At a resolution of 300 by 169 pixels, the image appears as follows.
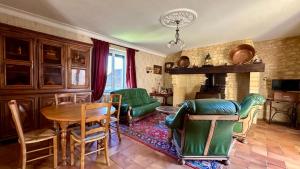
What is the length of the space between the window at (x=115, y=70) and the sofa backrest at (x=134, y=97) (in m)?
0.75

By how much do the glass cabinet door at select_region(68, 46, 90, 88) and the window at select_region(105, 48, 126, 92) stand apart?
3.81 ft

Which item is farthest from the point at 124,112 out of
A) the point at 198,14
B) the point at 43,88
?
the point at 198,14

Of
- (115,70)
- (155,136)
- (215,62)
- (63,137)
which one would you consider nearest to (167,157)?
(155,136)

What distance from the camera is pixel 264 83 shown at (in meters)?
4.61

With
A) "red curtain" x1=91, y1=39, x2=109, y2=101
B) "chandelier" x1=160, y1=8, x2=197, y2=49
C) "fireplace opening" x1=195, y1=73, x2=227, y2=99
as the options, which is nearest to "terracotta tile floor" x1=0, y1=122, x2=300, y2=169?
"red curtain" x1=91, y1=39, x2=109, y2=101

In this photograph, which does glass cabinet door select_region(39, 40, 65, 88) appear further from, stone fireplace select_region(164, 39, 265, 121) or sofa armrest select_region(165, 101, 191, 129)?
stone fireplace select_region(164, 39, 265, 121)

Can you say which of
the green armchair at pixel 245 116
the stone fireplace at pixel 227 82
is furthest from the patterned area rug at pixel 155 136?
the stone fireplace at pixel 227 82

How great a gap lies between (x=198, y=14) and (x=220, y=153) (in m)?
2.46

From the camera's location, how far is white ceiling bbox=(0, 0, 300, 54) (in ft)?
8.04

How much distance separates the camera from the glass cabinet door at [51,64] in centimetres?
278

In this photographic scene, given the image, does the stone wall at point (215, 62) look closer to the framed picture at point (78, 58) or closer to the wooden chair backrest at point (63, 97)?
the framed picture at point (78, 58)

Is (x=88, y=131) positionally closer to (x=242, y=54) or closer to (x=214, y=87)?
(x=214, y=87)

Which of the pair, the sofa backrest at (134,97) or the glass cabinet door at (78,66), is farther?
the sofa backrest at (134,97)

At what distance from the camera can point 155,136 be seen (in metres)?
2.97
